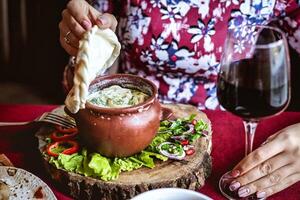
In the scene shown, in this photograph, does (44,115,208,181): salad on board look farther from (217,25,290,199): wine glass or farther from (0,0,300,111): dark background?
(0,0,300,111): dark background

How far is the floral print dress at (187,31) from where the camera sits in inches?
66.6

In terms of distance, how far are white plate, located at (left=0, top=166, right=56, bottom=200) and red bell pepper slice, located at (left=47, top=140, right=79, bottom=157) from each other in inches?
3.2

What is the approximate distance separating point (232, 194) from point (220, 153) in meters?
0.18

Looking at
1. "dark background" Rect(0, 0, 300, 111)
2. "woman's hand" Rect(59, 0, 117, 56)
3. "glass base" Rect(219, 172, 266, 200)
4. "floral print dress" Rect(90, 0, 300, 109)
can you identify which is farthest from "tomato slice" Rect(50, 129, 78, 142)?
"dark background" Rect(0, 0, 300, 111)

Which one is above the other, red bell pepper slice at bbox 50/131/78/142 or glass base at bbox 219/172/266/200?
red bell pepper slice at bbox 50/131/78/142

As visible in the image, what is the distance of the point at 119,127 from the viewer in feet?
3.77

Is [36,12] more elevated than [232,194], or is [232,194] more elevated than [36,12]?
[232,194]

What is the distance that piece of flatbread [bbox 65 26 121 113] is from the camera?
1.05 meters

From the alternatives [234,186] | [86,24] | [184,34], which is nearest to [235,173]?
[234,186]

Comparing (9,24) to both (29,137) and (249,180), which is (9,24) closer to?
(29,137)

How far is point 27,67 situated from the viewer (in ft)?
11.4

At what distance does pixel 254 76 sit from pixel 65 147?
18.4 inches

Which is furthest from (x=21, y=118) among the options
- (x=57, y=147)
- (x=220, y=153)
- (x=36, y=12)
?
(x=36, y=12)

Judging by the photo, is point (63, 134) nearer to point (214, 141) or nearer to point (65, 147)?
point (65, 147)
